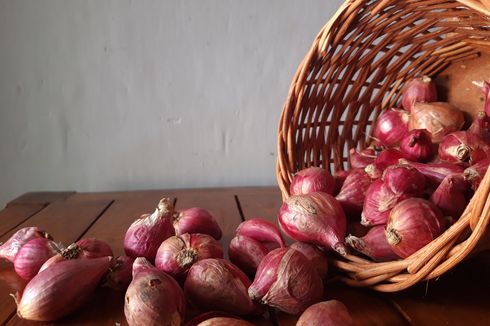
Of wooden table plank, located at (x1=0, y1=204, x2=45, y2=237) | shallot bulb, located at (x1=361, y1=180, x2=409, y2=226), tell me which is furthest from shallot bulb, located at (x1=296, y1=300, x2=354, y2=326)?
wooden table plank, located at (x1=0, y1=204, x2=45, y2=237)

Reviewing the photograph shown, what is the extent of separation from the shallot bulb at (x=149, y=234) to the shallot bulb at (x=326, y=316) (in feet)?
0.72

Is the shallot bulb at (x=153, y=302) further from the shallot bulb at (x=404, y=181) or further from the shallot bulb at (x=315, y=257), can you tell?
the shallot bulb at (x=404, y=181)

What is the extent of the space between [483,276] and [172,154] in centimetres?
84

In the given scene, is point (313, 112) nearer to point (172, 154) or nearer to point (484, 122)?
point (484, 122)

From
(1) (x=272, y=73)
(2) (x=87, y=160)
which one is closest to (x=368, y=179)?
(1) (x=272, y=73)

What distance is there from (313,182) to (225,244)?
0.17m

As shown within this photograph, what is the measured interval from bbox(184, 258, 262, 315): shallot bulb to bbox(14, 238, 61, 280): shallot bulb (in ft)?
0.59

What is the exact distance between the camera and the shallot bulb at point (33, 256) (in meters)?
0.52

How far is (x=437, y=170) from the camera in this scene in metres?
0.53

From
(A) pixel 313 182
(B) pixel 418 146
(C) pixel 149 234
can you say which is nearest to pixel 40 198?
(C) pixel 149 234

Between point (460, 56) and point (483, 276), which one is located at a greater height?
point (460, 56)

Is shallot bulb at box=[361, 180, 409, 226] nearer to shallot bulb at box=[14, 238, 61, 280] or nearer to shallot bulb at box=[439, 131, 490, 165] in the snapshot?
shallot bulb at box=[439, 131, 490, 165]

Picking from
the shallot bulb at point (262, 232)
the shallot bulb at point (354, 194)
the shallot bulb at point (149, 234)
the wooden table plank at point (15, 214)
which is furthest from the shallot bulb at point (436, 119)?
the wooden table plank at point (15, 214)

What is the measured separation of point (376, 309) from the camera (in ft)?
1.48
